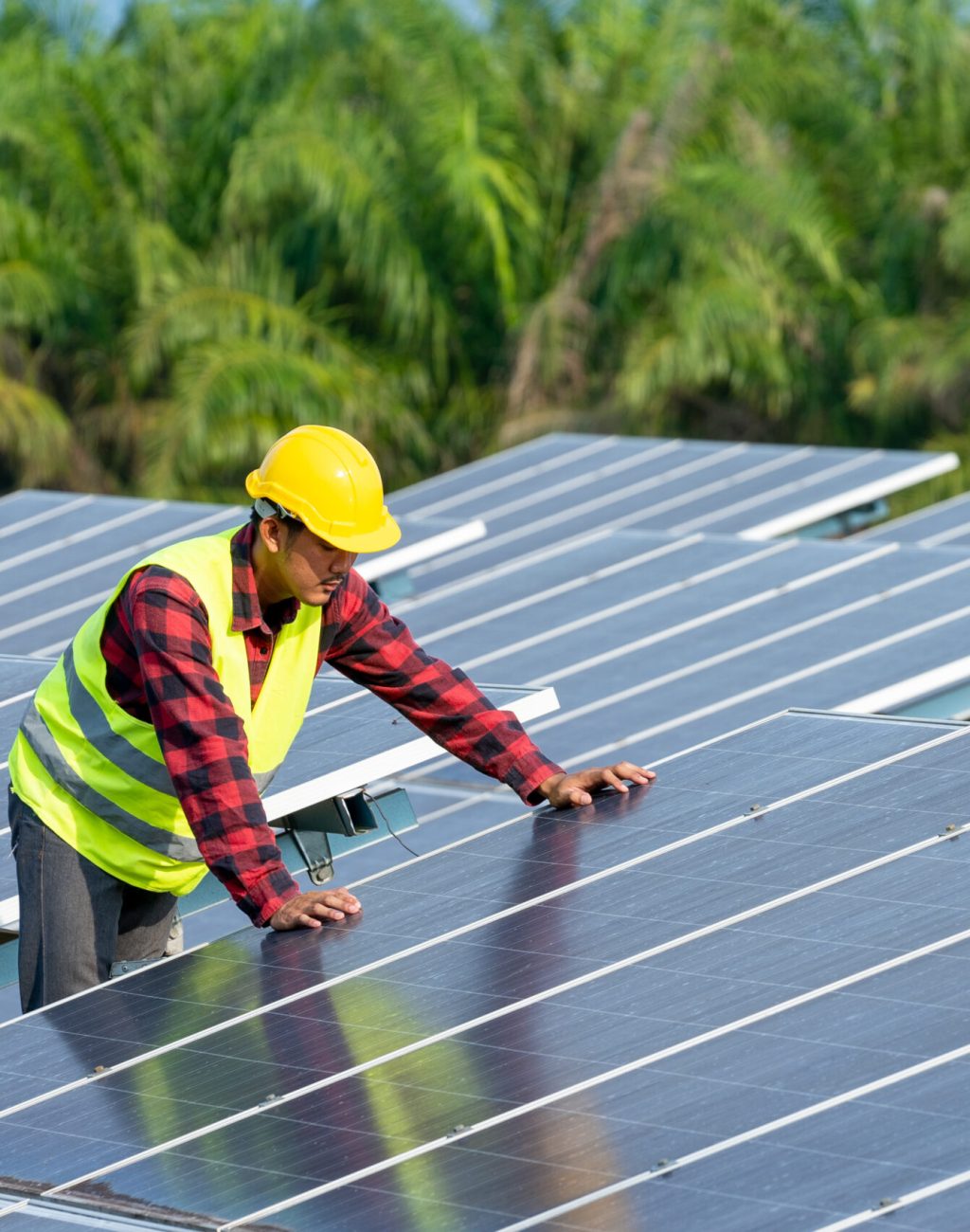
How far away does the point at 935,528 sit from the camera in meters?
14.6

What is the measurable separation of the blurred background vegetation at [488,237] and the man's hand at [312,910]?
16331mm

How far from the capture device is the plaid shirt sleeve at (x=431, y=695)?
648 cm

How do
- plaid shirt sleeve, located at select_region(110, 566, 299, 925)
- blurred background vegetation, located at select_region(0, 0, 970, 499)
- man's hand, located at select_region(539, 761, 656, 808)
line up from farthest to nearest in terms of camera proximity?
blurred background vegetation, located at select_region(0, 0, 970, 499) < man's hand, located at select_region(539, 761, 656, 808) < plaid shirt sleeve, located at select_region(110, 566, 299, 925)

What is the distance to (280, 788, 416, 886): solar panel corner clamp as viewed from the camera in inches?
269

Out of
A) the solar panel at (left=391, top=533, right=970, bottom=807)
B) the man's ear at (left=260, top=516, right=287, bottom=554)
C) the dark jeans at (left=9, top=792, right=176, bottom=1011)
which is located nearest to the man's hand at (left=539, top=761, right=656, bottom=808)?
the man's ear at (left=260, top=516, right=287, bottom=554)

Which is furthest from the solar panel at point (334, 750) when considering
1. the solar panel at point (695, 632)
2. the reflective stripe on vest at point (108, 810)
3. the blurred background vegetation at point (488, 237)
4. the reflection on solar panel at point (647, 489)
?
the blurred background vegetation at point (488, 237)

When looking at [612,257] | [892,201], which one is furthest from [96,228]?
[892,201]

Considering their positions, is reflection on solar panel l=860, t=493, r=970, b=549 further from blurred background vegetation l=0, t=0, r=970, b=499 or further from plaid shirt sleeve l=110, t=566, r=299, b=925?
plaid shirt sleeve l=110, t=566, r=299, b=925

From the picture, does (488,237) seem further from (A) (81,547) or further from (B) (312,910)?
(B) (312,910)

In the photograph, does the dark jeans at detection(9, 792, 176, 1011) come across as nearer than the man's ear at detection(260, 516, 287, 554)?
No

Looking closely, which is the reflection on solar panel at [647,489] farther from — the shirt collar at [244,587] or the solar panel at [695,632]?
the shirt collar at [244,587]

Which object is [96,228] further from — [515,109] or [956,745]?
[956,745]

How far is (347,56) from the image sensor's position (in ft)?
82.2

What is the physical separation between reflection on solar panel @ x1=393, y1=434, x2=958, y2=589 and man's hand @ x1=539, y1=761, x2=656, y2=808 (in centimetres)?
626
